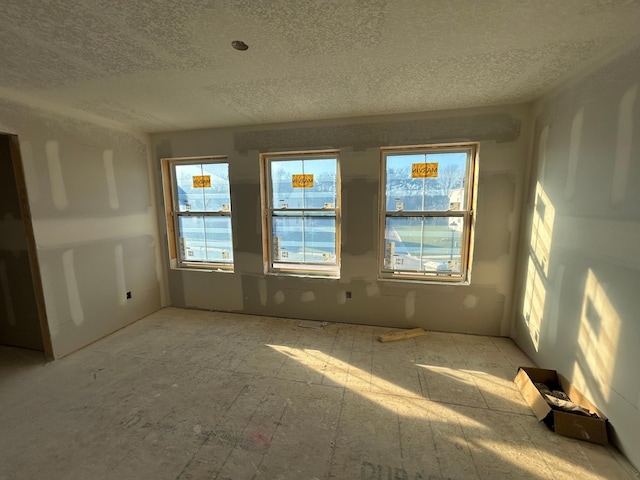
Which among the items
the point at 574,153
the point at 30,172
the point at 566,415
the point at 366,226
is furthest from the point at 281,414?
the point at 30,172

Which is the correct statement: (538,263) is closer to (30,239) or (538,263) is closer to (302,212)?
(302,212)

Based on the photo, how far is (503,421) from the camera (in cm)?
179

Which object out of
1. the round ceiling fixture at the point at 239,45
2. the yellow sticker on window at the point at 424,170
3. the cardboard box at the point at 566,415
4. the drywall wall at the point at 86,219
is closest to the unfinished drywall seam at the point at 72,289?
the drywall wall at the point at 86,219

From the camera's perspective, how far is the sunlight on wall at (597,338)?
164 centimetres

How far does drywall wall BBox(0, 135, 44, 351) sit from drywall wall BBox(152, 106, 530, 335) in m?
1.39

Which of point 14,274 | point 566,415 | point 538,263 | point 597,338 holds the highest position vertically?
point 538,263

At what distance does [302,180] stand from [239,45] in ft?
5.77

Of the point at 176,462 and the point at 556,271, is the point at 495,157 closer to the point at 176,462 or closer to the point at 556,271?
the point at 556,271

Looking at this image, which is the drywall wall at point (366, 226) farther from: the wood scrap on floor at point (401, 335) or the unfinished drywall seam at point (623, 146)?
the unfinished drywall seam at point (623, 146)

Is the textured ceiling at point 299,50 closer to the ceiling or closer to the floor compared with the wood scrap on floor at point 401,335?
closer to the ceiling

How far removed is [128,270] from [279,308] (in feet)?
6.47

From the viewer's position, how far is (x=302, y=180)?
326 cm

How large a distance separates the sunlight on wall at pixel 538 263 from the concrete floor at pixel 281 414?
0.41 meters

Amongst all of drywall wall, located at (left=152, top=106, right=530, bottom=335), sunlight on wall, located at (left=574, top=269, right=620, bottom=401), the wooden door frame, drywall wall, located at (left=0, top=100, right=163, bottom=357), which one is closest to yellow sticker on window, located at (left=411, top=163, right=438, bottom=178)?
drywall wall, located at (left=152, top=106, right=530, bottom=335)
